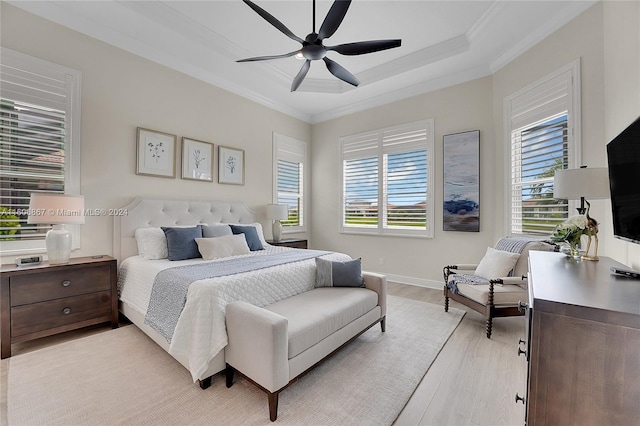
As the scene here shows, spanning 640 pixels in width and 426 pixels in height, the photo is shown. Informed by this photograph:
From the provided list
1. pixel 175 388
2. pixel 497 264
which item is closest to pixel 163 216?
pixel 175 388

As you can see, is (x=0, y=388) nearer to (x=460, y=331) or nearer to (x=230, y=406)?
(x=230, y=406)

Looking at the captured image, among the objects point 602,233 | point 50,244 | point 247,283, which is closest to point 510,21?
point 602,233

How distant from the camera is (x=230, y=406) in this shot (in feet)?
5.61

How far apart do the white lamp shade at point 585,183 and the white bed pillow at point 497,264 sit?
3.62ft

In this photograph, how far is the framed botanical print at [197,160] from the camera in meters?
3.78

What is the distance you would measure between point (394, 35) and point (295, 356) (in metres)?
3.66

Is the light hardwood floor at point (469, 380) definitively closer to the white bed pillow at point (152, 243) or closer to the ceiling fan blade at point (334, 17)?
the white bed pillow at point (152, 243)

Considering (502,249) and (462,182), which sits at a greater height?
(462,182)

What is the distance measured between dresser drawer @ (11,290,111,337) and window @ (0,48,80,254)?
2.09 ft

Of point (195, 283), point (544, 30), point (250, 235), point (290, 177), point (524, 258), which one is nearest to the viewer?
point (195, 283)

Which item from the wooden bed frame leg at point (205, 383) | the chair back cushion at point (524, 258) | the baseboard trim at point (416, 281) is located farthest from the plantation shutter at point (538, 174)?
the wooden bed frame leg at point (205, 383)

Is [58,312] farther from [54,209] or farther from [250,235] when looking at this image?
[250,235]

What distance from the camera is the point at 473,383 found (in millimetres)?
1936

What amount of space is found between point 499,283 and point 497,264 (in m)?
0.41
